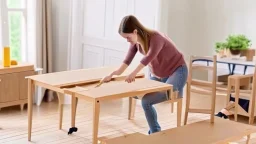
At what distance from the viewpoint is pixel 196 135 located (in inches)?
137

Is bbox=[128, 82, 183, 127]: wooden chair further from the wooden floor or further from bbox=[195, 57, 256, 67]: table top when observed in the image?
bbox=[195, 57, 256, 67]: table top

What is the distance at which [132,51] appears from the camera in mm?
4109

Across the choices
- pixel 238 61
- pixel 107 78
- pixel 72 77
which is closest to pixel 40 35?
pixel 72 77

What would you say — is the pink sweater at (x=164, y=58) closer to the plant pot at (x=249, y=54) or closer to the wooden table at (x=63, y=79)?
the wooden table at (x=63, y=79)

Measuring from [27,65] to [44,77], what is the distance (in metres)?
1.22

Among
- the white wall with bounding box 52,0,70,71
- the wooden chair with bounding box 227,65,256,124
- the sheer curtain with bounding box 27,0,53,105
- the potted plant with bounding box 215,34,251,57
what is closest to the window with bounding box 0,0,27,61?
the sheer curtain with bounding box 27,0,53,105

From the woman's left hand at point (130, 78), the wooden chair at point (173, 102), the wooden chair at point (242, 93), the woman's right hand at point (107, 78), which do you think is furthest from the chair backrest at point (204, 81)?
the woman's right hand at point (107, 78)

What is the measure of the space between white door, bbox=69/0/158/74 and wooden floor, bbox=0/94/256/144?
0.65 meters

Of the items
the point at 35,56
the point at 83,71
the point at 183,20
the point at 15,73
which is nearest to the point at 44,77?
the point at 83,71

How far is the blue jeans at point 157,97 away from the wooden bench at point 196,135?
383mm

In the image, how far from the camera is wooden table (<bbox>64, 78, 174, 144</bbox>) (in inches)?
139

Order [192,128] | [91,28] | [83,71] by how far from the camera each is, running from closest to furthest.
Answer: [192,128] < [83,71] < [91,28]

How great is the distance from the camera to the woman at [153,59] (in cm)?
378

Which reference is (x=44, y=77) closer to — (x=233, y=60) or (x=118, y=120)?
(x=118, y=120)
